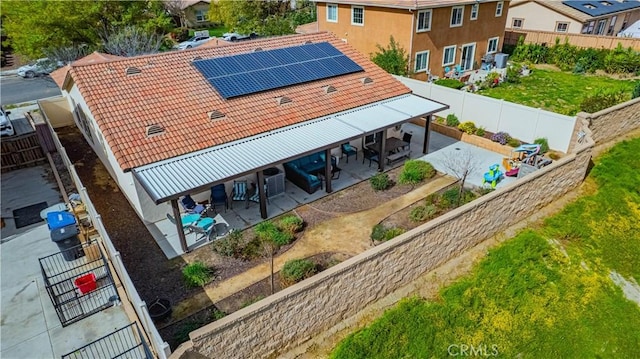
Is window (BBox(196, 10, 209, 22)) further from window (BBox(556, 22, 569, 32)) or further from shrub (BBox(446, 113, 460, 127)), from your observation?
shrub (BBox(446, 113, 460, 127))

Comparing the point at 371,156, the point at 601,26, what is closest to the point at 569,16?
the point at 601,26

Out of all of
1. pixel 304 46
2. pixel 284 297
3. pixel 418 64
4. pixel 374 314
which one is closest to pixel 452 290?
pixel 374 314

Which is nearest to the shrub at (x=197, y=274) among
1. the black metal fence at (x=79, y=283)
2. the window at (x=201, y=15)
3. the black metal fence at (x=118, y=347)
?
the black metal fence at (x=118, y=347)

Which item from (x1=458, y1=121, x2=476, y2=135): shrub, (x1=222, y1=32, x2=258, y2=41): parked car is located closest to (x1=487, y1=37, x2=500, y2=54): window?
(x1=458, y1=121, x2=476, y2=135): shrub

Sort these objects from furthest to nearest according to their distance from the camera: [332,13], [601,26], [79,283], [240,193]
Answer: [601,26] → [332,13] → [240,193] → [79,283]

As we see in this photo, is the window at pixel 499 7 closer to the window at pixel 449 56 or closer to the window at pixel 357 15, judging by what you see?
the window at pixel 449 56

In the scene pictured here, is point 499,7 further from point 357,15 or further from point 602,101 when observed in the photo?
point 602,101
